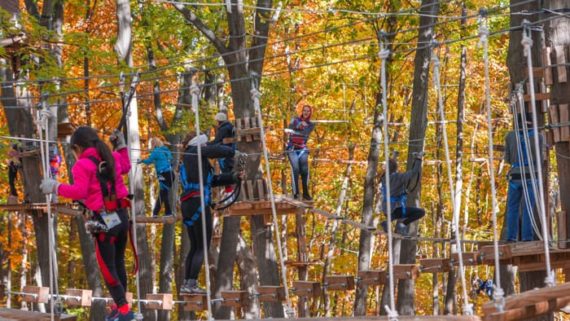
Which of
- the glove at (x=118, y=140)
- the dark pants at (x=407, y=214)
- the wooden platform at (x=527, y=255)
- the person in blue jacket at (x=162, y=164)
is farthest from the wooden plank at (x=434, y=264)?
the glove at (x=118, y=140)

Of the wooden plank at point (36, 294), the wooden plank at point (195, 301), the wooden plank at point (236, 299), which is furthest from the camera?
the wooden plank at point (36, 294)

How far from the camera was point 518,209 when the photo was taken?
36.8ft

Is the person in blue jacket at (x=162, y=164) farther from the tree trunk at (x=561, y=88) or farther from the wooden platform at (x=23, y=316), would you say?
the tree trunk at (x=561, y=88)

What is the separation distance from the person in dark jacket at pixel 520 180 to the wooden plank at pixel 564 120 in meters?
0.31

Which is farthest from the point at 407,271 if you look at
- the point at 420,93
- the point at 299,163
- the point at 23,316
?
the point at 23,316

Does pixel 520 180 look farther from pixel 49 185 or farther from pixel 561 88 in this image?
pixel 49 185

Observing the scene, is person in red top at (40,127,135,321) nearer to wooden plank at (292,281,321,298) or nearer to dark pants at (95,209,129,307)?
dark pants at (95,209,129,307)

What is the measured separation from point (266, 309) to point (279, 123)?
37.3 feet

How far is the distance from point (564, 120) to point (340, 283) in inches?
146

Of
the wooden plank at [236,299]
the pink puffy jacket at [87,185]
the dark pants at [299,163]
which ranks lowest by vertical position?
the wooden plank at [236,299]

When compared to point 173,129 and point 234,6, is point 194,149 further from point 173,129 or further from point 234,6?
point 173,129

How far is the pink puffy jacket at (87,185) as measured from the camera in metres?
8.23

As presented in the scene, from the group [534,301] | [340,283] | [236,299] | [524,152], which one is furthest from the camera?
[340,283]

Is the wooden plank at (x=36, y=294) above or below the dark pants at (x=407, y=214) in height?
below
